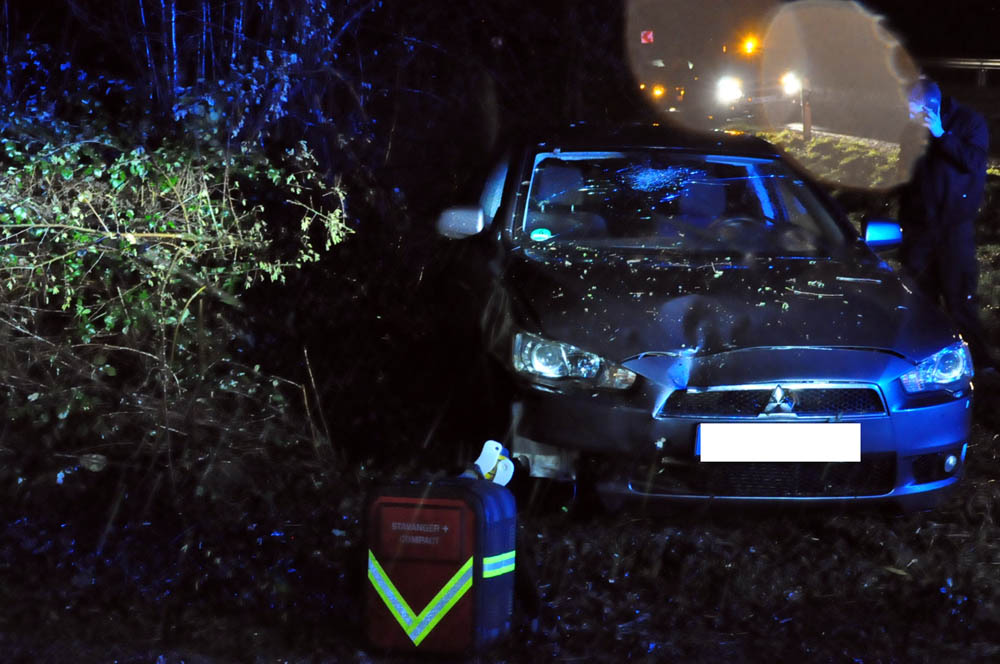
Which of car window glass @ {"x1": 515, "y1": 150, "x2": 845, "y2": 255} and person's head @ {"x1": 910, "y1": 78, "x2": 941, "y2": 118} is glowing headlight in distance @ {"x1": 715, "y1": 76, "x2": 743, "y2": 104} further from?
car window glass @ {"x1": 515, "y1": 150, "x2": 845, "y2": 255}

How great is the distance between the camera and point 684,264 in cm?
545

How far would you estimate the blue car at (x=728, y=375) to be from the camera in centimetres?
462

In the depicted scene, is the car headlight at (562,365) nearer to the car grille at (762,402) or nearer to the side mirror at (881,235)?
the car grille at (762,402)

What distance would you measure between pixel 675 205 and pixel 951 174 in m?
2.74

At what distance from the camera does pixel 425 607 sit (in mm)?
3859

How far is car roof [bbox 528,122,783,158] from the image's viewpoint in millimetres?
6488

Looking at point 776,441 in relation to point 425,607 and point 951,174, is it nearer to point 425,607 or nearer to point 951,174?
point 425,607

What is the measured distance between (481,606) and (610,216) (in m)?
2.65

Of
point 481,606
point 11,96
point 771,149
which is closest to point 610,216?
point 771,149

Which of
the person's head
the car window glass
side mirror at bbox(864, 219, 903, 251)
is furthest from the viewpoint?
the person's head

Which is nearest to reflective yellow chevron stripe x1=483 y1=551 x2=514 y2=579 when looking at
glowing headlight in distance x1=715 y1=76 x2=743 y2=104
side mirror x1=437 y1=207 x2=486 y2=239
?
side mirror x1=437 y1=207 x2=486 y2=239

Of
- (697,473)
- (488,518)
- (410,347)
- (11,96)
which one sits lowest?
(410,347)

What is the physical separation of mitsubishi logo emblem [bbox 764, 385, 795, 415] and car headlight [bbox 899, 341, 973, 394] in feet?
1.54

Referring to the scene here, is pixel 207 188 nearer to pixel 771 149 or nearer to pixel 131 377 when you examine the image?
A: pixel 131 377
